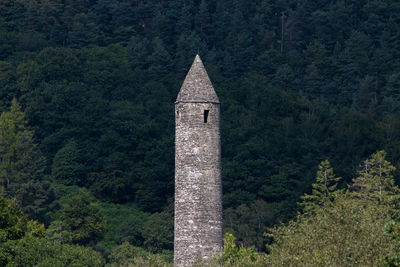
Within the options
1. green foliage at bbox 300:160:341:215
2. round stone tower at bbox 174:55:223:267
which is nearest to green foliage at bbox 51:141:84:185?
green foliage at bbox 300:160:341:215

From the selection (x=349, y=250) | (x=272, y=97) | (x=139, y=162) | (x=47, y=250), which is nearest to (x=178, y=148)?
(x=349, y=250)

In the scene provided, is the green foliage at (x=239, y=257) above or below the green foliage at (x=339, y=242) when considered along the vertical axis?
below

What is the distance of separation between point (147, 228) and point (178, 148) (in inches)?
1653

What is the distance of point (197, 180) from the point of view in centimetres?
2908

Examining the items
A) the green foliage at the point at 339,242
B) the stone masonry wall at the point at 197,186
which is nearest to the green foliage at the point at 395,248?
the green foliage at the point at 339,242

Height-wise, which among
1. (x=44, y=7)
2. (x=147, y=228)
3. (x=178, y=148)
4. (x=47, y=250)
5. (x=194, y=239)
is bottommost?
(x=147, y=228)

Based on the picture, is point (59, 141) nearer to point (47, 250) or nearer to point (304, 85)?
point (304, 85)

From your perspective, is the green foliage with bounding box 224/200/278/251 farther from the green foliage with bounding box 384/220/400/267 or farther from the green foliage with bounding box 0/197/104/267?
the green foliage with bounding box 384/220/400/267

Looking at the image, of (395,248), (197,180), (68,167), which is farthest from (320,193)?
(68,167)

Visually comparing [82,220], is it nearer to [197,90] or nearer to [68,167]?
[68,167]

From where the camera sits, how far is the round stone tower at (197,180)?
2869cm

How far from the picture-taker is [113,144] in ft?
290

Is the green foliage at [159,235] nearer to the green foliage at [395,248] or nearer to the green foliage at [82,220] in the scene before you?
the green foliage at [82,220]

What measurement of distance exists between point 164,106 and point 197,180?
66.5 meters
